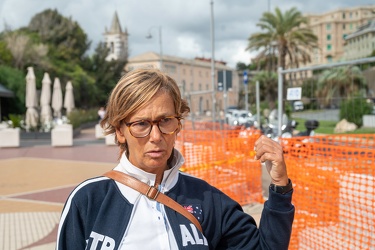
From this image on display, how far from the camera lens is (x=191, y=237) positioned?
1784 millimetres

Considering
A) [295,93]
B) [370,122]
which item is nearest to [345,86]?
[295,93]

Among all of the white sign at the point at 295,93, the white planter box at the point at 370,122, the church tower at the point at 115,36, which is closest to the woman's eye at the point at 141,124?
the white sign at the point at 295,93

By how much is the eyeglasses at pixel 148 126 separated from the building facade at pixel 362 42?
99.6 meters

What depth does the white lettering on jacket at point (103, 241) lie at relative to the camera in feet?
5.67

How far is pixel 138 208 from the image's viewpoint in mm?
1800

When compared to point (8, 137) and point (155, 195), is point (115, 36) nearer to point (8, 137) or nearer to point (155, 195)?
point (8, 137)

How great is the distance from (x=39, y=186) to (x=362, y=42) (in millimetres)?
109073

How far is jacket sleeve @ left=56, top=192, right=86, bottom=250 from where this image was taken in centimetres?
176

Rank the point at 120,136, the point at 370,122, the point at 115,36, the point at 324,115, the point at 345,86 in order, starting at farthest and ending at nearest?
1. the point at 115,36
2. the point at 370,122
3. the point at 324,115
4. the point at 345,86
5. the point at 120,136

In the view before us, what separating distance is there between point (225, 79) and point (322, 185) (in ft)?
34.2

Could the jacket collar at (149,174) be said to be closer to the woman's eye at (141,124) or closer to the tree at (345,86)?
the woman's eye at (141,124)

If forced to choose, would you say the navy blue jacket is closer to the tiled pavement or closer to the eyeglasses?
the eyeglasses

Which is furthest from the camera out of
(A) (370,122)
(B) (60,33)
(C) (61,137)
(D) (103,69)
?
(D) (103,69)

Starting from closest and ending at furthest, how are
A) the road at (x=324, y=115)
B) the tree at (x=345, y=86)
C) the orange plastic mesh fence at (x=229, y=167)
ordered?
the orange plastic mesh fence at (x=229, y=167) < the tree at (x=345, y=86) < the road at (x=324, y=115)
